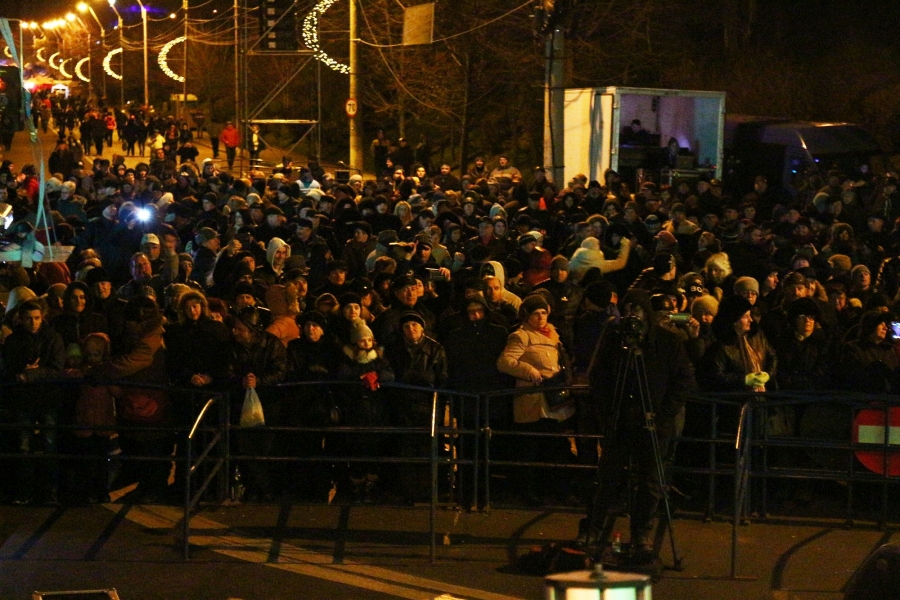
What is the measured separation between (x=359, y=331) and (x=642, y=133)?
18.1 m

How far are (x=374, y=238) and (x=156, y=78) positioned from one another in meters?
65.6

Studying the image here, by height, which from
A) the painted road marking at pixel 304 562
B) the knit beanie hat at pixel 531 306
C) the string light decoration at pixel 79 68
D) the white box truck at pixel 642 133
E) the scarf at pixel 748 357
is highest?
the string light decoration at pixel 79 68

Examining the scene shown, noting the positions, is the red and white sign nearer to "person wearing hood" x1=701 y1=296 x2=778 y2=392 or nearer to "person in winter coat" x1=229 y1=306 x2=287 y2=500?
"person wearing hood" x1=701 y1=296 x2=778 y2=392

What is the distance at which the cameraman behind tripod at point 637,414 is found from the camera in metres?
7.64

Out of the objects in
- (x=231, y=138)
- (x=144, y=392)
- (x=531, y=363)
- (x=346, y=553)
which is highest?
(x=231, y=138)

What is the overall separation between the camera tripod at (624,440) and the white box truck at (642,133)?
17.3 metres

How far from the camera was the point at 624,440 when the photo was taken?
25.5 ft

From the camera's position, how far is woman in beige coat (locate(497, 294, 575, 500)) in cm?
911

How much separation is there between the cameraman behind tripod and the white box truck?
17039mm

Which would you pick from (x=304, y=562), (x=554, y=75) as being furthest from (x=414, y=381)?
(x=554, y=75)

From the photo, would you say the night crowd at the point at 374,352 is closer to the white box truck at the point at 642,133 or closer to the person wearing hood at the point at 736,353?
the person wearing hood at the point at 736,353

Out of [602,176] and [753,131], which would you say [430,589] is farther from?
[753,131]

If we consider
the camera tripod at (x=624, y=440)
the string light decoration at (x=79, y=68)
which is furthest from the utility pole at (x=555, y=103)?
the string light decoration at (x=79, y=68)

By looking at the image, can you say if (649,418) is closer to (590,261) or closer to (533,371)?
(533,371)
